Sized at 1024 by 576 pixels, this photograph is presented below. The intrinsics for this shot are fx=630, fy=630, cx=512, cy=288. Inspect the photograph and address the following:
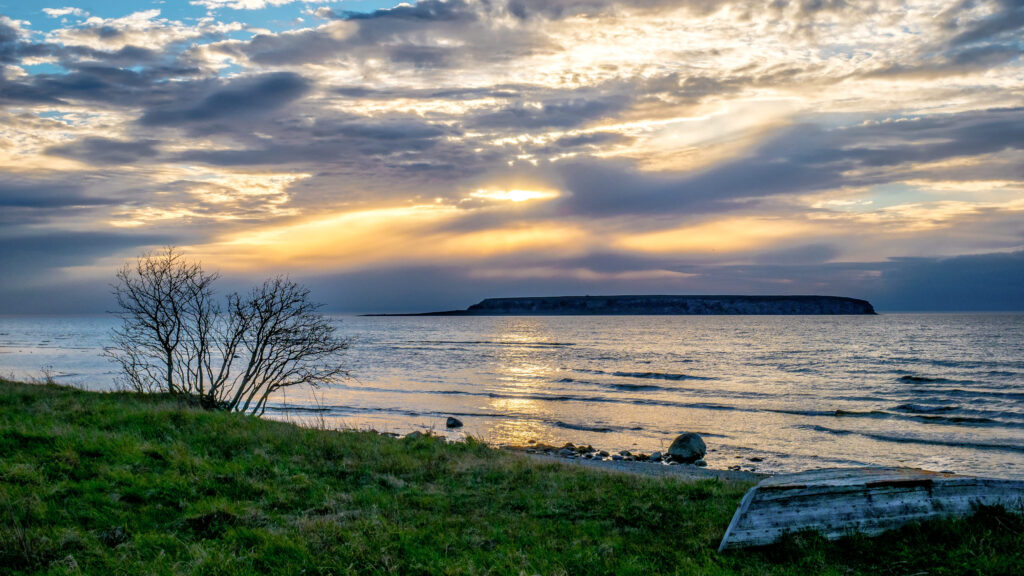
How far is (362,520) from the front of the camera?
7340 mm

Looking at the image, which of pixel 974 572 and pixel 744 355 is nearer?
pixel 974 572

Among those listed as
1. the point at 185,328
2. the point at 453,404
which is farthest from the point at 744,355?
the point at 185,328

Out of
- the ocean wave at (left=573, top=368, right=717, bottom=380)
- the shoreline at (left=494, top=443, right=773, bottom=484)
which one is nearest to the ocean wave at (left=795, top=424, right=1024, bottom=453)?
the shoreline at (left=494, top=443, right=773, bottom=484)

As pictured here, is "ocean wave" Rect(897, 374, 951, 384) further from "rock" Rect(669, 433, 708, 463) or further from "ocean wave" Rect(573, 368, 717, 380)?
"rock" Rect(669, 433, 708, 463)

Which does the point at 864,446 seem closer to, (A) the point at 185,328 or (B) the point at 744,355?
(A) the point at 185,328

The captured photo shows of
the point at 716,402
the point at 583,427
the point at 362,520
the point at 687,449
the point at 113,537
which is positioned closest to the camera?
the point at 113,537

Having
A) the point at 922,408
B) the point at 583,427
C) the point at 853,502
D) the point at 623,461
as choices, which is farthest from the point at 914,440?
the point at 853,502

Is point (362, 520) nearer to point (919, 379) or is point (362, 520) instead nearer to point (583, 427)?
point (583, 427)

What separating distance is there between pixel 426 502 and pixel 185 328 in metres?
16.8

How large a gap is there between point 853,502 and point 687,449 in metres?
14.8

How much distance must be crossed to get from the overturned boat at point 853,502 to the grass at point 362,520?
0.52 feet

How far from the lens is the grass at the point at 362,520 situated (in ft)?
20.0

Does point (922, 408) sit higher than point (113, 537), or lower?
lower

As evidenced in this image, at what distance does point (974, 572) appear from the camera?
602 centimetres
